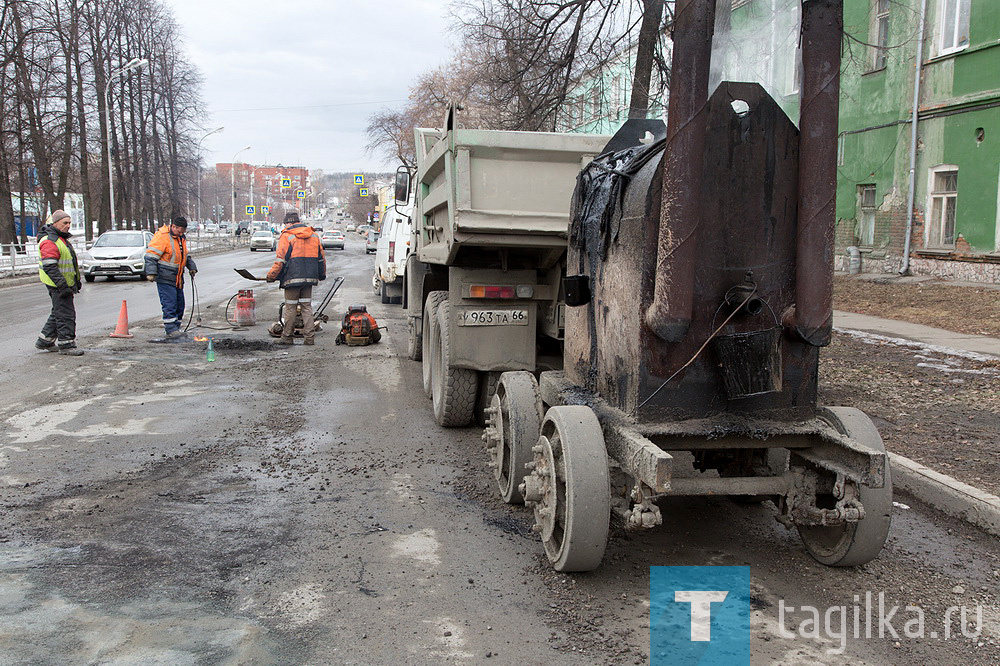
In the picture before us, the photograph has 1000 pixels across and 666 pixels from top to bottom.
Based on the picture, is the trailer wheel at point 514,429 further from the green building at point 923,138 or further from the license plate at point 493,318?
the green building at point 923,138

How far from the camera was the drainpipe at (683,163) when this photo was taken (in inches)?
137

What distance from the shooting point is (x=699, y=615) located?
3609 millimetres

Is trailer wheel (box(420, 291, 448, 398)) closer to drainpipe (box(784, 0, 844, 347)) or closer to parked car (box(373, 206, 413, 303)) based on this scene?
drainpipe (box(784, 0, 844, 347))

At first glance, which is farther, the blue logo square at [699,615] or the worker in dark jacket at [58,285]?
the worker in dark jacket at [58,285]

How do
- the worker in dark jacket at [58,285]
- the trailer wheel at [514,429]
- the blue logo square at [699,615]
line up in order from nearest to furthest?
the blue logo square at [699,615] < the trailer wheel at [514,429] < the worker in dark jacket at [58,285]

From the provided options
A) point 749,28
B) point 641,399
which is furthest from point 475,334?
point 749,28

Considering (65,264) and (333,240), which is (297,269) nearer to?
(65,264)

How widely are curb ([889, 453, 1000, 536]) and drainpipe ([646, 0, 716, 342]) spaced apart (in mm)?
2547

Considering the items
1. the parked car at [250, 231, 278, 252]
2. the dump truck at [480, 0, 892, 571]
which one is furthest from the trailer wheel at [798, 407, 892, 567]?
the parked car at [250, 231, 278, 252]

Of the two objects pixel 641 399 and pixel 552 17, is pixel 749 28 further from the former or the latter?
pixel 552 17

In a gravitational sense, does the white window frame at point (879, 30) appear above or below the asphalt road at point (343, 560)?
above

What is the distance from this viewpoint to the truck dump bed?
6105 mm

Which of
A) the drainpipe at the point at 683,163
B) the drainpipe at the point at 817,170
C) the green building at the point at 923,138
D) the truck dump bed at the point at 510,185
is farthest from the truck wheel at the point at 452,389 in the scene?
the green building at the point at 923,138

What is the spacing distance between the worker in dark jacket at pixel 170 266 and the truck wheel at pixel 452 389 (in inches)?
254
